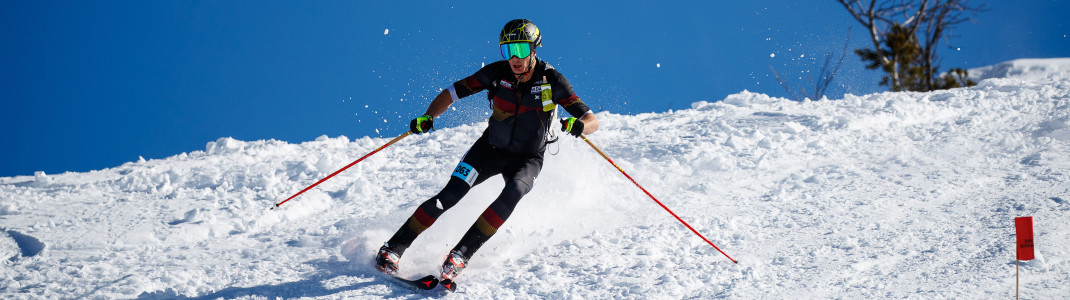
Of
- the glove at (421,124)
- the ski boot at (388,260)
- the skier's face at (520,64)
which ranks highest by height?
the skier's face at (520,64)

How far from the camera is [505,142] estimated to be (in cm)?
502

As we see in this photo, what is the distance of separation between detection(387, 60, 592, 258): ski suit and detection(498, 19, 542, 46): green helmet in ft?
0.68

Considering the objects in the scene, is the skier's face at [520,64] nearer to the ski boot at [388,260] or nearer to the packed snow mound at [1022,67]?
the ski boot at [388,260]

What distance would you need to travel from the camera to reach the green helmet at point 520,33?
15.6 ft

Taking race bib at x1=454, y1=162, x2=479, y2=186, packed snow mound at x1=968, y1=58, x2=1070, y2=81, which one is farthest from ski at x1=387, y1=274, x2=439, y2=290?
packed snow mound at x1=968, y1=58, x2=1070, y2=81

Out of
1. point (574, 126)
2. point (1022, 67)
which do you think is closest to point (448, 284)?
point (574, 126)

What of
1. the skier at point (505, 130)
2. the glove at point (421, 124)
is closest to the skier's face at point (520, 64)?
the skier at point (505, 130)

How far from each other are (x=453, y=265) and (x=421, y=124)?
928 mm

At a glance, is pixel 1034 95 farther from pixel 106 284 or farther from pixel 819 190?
pixel 106 284

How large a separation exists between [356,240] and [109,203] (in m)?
3.28

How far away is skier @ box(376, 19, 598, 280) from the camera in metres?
4.73

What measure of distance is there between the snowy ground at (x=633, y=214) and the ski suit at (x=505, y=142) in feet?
1.22

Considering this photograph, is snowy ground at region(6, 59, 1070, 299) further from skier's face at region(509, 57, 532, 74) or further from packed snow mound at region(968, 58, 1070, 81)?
packed snow mound at region(968, 58, 1070, 81)

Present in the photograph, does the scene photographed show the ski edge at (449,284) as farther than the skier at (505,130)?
No
